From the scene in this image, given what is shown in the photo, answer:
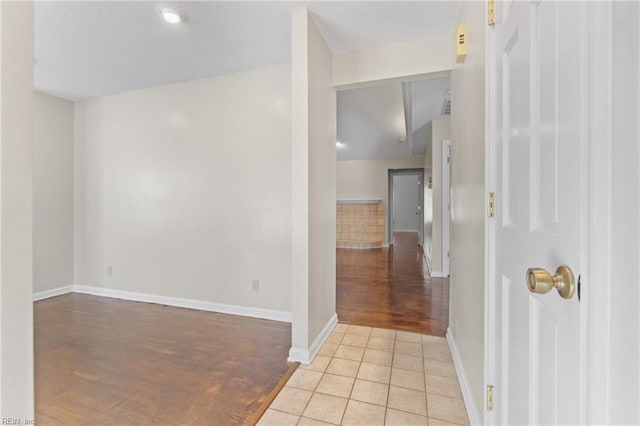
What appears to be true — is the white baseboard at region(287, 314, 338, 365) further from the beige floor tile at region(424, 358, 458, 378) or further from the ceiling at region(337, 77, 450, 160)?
the ceiling at region(337, 77, 450, 160)

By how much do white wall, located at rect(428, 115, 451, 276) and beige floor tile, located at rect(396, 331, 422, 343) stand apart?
2.12 m

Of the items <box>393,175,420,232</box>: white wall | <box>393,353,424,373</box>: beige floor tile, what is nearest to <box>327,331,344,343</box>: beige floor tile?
<box>393,353,424,373</box>: beige floor tile

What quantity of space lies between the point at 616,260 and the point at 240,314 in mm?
2871

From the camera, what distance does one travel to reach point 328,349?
6.85ft

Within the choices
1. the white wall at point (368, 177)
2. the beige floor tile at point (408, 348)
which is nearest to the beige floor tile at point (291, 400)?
the beige floor tile at point (408, 348)

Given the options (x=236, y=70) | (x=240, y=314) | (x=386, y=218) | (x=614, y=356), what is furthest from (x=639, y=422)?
(x=386, y=218)

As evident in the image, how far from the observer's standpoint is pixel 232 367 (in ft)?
6.18

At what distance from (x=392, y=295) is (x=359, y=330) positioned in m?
1.07

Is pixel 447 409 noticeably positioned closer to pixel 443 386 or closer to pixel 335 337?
pixel 443 386

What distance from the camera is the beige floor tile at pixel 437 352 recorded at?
1.95 m

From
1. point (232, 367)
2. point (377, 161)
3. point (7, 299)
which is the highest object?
point (377, 161)

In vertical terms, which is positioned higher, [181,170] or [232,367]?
[181,170]

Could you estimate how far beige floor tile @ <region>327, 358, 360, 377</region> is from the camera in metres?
1.78

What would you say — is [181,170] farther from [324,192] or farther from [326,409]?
[326,409]
